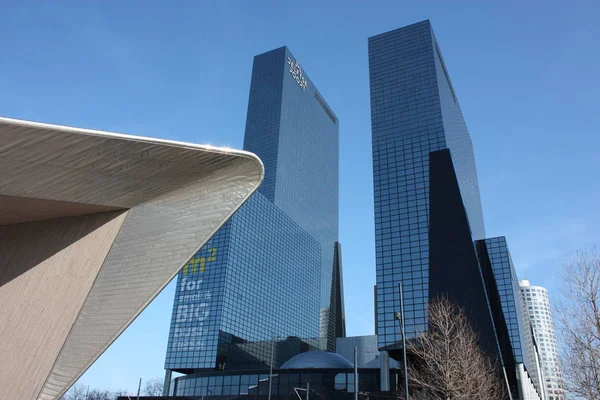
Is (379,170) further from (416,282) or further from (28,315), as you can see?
(28,315)

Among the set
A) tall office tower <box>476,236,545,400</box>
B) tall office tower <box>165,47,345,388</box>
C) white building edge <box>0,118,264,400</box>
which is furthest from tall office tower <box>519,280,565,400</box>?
white building edge <box>0,118,264,400</box>

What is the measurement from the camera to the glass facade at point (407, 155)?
9106cm

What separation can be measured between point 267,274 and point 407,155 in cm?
5285

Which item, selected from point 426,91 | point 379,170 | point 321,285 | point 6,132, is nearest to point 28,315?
point 6,132

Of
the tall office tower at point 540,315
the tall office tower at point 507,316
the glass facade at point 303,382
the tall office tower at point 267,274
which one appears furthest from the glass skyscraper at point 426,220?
the tall office tower at point 540,315

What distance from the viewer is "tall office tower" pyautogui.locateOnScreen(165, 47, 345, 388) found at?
114000 mm

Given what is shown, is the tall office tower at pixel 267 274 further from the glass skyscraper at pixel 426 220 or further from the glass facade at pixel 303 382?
the glass skyscraper at pixel 426 220

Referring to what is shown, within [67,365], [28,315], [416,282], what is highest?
[416,282]

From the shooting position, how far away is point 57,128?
13789mm

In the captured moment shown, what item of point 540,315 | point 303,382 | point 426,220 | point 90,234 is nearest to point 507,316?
point 426,220

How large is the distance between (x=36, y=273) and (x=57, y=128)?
6.05 m

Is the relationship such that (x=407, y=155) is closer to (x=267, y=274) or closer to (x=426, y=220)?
(x=426, y=220)

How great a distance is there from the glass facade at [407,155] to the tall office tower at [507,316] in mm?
4962

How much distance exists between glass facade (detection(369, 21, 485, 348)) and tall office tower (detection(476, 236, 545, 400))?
4962mm
